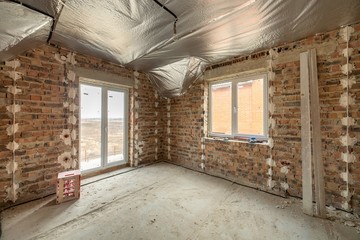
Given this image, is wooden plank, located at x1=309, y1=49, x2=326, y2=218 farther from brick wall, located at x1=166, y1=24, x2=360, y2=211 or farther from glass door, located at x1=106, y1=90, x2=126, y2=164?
glass door, located at x1=106, y1=90, x2=126, y2=164

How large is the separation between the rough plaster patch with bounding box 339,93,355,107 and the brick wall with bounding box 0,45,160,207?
4097 mm

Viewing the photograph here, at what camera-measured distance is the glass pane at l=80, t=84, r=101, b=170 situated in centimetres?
325

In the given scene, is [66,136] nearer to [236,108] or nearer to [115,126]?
[115,126]

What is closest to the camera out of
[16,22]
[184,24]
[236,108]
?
[16,22]

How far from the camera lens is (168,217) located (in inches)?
80.0

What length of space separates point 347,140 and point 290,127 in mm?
641

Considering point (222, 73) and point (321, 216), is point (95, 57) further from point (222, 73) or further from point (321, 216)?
point (321, 216)

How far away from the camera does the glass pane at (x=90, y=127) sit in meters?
3.25

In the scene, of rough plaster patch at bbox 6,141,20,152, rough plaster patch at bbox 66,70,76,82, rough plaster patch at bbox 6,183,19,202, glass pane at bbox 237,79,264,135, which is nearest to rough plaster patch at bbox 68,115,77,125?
rough plaster patch at bbox 66,70,76,82

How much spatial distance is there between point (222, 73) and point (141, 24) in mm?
1936

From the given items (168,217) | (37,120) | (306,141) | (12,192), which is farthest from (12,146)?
(306,141)

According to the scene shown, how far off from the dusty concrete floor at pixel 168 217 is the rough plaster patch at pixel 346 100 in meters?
1.47

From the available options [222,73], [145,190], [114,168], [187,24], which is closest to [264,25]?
[187,24]

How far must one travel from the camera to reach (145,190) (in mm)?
2736
